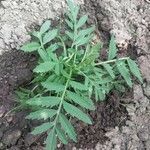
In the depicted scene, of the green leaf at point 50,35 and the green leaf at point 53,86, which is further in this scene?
the green leaf at point 50,35

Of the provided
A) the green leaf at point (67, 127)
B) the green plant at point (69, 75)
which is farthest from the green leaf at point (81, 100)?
the green leaf at point (67, 127)

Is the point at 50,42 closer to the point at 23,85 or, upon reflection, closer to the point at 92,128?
the point at 23,85

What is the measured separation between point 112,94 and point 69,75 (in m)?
0.35

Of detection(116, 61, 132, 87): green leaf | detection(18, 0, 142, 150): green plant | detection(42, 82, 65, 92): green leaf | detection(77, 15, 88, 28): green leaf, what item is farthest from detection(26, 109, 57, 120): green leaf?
detection(77, 15, 88, 28): green leaf

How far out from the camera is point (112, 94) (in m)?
2.46

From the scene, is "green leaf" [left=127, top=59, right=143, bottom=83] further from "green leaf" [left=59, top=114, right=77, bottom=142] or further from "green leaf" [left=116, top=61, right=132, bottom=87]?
"green leaf" [left=59, top=114, right=77, bottom=142]

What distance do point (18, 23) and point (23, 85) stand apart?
39 cm

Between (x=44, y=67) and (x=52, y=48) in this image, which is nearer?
(x=44, y=67)

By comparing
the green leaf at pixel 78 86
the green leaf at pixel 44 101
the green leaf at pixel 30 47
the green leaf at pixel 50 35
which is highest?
the green leaf at pixel 30 47

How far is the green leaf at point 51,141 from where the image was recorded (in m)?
2.07

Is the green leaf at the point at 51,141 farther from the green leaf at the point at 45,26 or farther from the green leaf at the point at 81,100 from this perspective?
the green leaf at the point at 45,26

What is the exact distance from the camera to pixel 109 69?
238 cm

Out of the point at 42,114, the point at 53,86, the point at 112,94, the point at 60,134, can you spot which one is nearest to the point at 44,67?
the point at 53,86

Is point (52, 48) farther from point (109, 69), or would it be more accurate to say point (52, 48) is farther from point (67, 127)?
point (67, 127)
